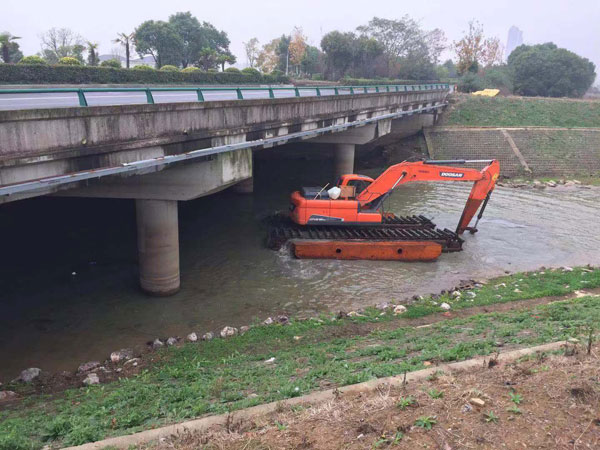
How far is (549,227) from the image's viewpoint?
21.6 m

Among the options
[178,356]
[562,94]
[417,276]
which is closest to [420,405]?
[178,356]

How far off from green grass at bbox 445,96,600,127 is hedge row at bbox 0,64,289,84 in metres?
21.1

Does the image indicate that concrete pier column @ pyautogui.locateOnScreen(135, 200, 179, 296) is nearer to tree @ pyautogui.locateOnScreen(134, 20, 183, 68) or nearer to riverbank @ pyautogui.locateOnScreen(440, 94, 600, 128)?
riverbank @ pyautogui.locateOnScreen(440, 94, 600, 128)

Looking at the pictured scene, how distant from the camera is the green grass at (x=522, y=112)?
43.5 meters

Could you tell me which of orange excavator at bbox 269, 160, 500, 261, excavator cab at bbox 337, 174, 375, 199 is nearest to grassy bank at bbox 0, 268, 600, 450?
orange excavator at bbox 269, 160, 500, 261

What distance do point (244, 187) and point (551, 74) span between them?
46485 millimetres

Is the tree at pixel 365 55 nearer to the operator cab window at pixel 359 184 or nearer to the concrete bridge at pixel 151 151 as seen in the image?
the concrete bridge at pixel 151 151

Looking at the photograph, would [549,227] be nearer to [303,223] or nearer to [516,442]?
[303,223]

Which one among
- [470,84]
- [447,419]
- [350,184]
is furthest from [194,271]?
[470,84]

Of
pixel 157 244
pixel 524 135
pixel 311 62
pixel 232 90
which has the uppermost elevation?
pixel 311 62

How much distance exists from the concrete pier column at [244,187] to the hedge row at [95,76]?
10636mm

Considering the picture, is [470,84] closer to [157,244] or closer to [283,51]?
[283,51]

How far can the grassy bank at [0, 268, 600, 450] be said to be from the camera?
21.1ft

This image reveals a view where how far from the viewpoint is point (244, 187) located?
87.0 feet
